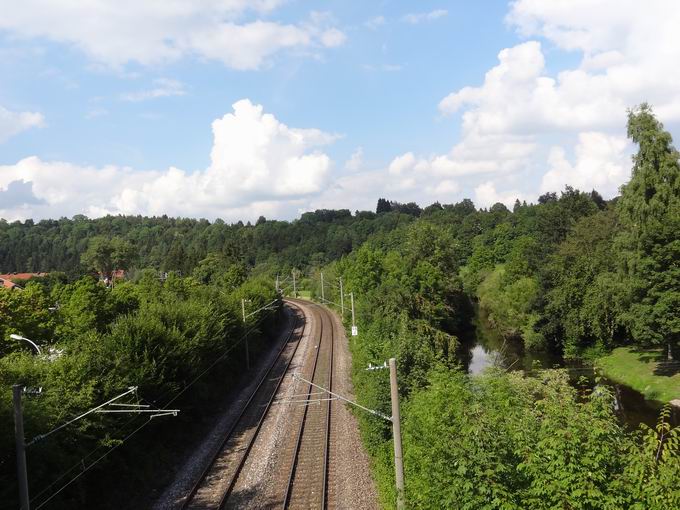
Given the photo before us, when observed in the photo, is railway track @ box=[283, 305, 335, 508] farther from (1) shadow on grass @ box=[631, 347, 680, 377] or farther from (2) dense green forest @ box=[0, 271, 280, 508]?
(1) shadow on grass @ box=[631, 347, 680, 377]

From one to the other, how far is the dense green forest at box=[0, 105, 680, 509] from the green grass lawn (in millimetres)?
1599

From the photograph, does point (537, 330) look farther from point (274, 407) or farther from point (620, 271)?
point (274, 407)

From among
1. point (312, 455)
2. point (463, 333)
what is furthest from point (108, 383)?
point (463, 333)

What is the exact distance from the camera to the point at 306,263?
155125 millimetres

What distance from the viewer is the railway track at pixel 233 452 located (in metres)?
20.7

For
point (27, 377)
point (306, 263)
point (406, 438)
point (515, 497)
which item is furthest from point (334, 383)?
point (306, 263)

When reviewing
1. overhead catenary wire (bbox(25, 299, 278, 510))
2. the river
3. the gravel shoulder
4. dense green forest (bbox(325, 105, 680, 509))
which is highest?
dense green forest (bbox(325, 105, 680, 509))

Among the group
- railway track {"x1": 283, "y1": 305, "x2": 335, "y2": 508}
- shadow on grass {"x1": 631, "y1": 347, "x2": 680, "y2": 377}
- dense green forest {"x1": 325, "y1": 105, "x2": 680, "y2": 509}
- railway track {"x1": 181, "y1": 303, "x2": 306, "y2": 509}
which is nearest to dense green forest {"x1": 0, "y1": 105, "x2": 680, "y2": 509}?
dense green forest {"x1": 325, "y1": 105, "x2": 680, "y2": 509}

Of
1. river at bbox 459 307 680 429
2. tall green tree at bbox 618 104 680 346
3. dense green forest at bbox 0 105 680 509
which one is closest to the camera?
dense green forest at bbox 0 105 680 509

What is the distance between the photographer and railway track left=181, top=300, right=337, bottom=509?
2034cm

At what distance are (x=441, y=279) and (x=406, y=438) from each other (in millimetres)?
36964

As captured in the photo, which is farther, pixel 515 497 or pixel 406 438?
pixel 406 438

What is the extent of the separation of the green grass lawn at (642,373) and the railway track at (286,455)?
18372 mm

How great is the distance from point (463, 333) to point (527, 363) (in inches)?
697
